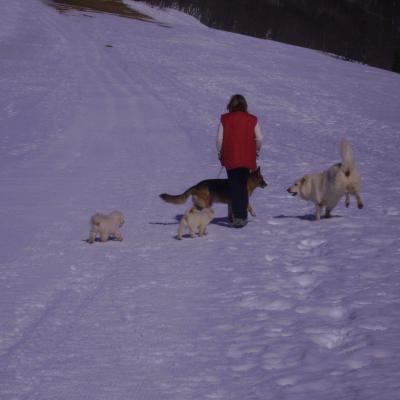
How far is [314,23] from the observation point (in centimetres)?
9444

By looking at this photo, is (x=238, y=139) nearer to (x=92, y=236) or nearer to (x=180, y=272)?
(x=92, y=236)

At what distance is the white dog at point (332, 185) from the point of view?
362 inches

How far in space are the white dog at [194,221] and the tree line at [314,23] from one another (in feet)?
203

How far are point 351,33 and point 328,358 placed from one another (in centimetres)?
9156

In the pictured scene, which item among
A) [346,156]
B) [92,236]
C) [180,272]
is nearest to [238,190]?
[346,156]

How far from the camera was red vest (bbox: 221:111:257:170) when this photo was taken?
31.3ft

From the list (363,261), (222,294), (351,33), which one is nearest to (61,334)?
(222,294)

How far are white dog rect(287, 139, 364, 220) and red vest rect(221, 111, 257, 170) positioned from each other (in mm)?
990

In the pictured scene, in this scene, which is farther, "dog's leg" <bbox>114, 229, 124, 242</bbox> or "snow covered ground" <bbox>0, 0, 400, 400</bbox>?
"dog's leg" <bbox>114, 229, 124, 242</bbox>

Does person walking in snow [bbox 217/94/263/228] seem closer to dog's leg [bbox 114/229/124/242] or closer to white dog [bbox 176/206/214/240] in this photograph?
white dog [bbox 176/206/214/240]

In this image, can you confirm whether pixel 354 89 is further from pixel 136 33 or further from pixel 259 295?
pixel 259 295

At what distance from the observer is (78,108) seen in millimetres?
23125

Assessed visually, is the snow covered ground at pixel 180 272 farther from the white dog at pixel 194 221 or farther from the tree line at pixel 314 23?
the tree line at pixel 314 23

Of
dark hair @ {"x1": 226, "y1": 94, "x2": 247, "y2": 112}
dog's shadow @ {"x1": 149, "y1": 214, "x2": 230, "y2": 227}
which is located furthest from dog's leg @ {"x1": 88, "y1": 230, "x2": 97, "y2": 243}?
dark hair @ {"x1": 226, "y1": 94, "x2": 247, "y2": 112}
